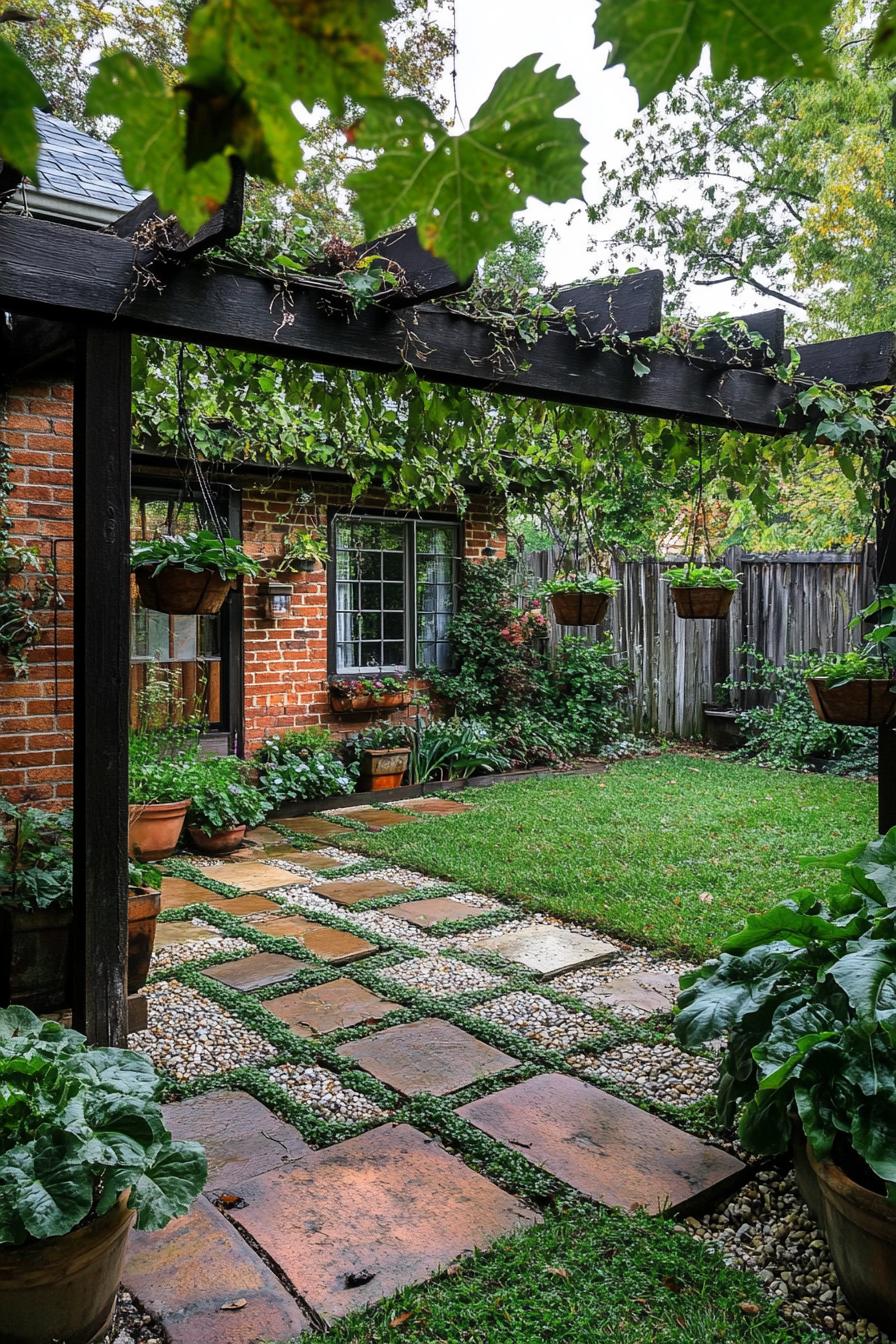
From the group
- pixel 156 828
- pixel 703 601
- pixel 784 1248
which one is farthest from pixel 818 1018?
pixel 156 828

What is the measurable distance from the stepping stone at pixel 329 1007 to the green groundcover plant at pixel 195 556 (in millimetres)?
1608

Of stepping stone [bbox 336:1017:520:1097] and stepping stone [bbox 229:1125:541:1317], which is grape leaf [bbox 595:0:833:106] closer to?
stepping stone [bbox 229:1125:541:1317]

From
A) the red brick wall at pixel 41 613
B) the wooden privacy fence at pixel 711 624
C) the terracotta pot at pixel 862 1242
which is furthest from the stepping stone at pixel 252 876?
the wooden privacy fence at pixel 711 624

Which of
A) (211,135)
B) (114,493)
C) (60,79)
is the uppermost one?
(60,79)

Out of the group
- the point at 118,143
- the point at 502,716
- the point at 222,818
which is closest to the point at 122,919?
the point at 118,143

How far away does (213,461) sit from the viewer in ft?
21.3

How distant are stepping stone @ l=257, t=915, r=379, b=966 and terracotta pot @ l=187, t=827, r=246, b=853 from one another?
1342 millimetres

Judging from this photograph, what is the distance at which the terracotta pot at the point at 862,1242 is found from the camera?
183cm

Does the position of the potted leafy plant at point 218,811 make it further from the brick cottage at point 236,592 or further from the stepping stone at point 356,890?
the stepping stone at point 356,890

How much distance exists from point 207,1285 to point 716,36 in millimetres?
2311

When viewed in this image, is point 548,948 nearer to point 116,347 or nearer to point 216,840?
point 216,840

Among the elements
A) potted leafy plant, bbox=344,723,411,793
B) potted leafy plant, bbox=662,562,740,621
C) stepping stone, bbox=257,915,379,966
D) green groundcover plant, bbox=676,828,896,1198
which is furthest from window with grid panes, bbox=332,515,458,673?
green groundcover plant, bbox=676,828,896,1198

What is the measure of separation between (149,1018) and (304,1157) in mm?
1119

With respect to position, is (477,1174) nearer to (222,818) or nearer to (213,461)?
(222,818)
